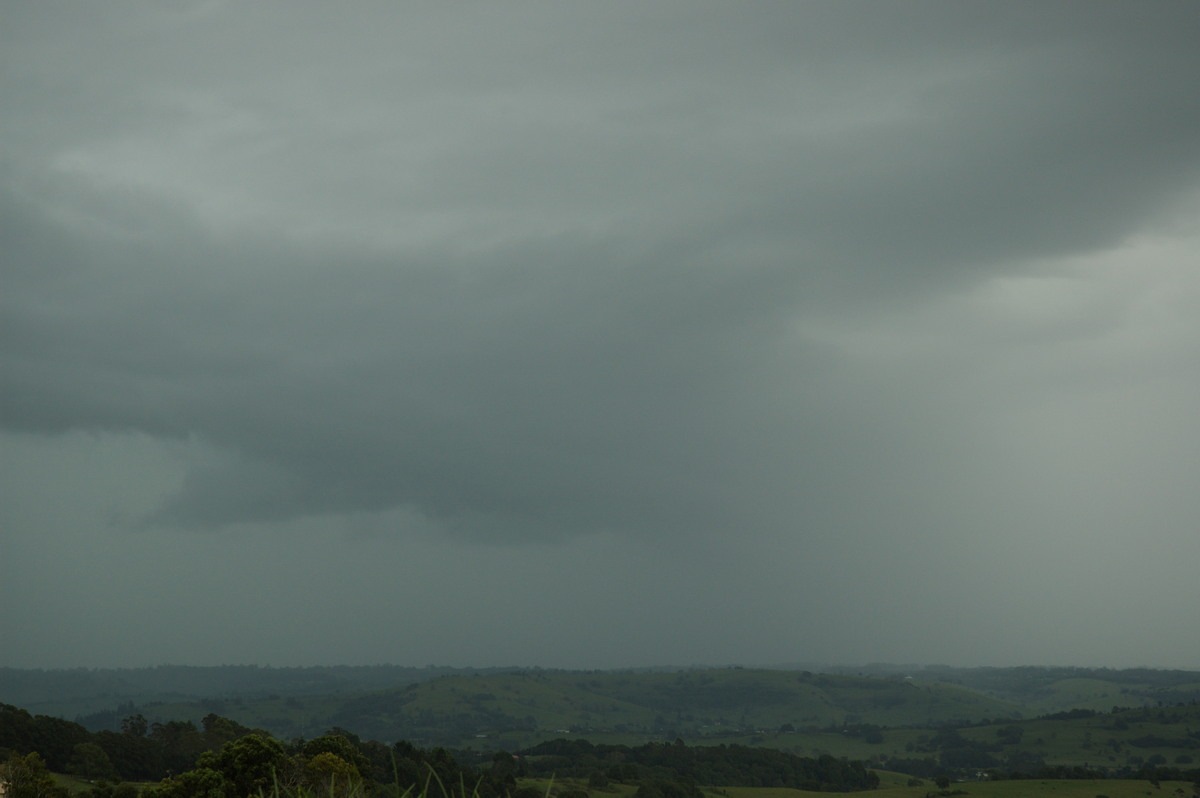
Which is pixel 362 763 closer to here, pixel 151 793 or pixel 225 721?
pixel 151 793

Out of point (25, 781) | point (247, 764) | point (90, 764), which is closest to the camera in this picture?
point (25, 781)

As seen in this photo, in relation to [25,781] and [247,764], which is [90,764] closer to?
[25,781]

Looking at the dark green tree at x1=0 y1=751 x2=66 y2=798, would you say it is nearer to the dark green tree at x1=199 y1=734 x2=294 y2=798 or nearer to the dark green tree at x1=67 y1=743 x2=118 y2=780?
the dark green tree at x1=199 y1=734 x2=294 y2=798

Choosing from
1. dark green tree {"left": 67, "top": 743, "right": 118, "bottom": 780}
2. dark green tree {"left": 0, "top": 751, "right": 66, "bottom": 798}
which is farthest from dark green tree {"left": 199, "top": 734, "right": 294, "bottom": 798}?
dark green tree {"left": 67, "top": 743, "right": 118, "bottom": 780}

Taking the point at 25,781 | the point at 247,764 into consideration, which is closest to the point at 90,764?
the point at 25,781

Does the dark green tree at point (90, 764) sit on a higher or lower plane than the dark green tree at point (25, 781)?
lower

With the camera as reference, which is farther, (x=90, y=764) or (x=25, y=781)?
(x=90, y=764)

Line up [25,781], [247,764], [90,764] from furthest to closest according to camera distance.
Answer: [90,764] < [247,764] < [25,781]

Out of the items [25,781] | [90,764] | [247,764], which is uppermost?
[247,764]

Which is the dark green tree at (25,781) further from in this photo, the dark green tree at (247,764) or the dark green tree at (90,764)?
the dark green tree at (90,764)

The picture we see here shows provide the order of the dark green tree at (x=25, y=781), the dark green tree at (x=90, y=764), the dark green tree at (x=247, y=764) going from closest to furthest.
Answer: the dark green tree at (x=25, y=781) → the dark green tree at (x=247, y=764) → the dark green tree at (x=90, y=764)

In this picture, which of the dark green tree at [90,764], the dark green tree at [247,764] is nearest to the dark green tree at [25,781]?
the dark green tree at [247,764]

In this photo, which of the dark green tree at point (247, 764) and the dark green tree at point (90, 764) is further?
the dark green tree at point (90, 764)

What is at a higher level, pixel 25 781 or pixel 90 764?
pixel 25 781
